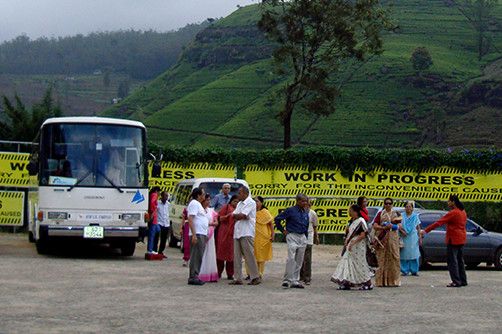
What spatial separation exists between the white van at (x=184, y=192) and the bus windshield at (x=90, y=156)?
3779mm

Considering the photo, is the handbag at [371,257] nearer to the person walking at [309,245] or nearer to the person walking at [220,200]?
the person walking at [309,245]

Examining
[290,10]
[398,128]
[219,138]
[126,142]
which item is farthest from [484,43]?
[126,142]

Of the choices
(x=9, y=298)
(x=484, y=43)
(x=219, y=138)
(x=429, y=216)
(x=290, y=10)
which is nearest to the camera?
(x=9, y=298)

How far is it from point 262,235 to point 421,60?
12449 centimetres

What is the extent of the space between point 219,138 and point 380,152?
9424 cm

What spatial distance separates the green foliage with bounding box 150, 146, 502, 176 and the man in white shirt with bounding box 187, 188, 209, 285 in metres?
14.7

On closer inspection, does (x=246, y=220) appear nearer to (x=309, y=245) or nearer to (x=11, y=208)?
(x=309, y=245)

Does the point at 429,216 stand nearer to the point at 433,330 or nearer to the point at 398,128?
the point at 433,330

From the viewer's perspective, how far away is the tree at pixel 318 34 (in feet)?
152

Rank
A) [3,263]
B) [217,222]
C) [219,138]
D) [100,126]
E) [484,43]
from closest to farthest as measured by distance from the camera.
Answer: [217,222] → [3,263] → [100,126] → [219,138] → [484,43]

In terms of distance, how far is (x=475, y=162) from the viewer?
34.7 meters

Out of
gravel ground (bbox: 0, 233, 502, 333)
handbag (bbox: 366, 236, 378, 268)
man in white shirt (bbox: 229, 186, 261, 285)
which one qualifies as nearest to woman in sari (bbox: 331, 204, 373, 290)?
gravel ground (bbox: 0, 233, 502, 333)

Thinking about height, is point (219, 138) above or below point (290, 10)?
below

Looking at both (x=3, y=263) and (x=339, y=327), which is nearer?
(x=339, y=327)
